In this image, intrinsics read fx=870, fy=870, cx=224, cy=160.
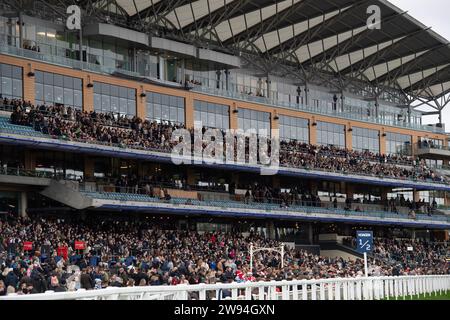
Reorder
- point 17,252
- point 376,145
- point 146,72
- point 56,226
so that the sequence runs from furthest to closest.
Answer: point 376,145, point 146,72, point 56,226, point 17,252

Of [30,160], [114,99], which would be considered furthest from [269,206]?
[30,160]

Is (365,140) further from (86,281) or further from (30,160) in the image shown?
(86,281)

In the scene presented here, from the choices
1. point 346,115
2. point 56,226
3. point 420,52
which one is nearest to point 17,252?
point 56,226

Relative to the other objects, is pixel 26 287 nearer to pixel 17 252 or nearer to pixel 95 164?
pixel 17 252

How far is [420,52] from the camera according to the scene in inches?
2808

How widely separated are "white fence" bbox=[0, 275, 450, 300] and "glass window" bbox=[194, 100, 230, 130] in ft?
83.6

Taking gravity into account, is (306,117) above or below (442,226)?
above

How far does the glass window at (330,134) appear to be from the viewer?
68312 millimetres

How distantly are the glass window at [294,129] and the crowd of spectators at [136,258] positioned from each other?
11.2 metres

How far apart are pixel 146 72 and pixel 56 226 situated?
1763 centimetres

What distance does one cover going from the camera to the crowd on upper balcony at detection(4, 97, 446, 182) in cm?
4503

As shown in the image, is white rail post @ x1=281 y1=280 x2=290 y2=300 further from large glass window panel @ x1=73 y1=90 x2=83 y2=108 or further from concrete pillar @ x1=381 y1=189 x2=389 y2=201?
concrete pillar @ x1=381 y1=189 x2=389 y2=201

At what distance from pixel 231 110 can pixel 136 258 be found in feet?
81.8

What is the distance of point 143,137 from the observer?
50.4 m
